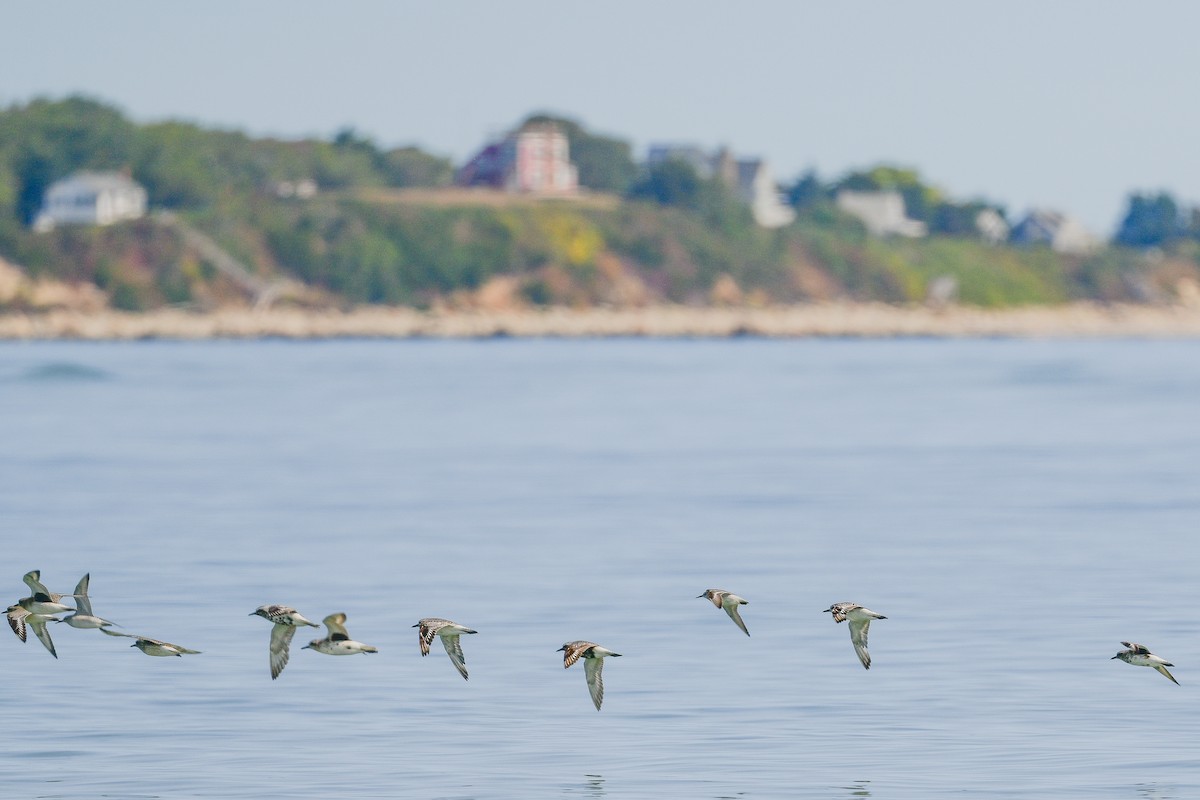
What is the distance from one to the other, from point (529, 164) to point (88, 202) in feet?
148

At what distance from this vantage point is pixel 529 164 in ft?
639

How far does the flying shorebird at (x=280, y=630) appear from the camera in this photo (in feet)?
53.6

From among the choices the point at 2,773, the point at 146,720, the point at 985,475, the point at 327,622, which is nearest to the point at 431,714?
the point at 146,720

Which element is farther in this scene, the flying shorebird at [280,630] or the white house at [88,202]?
the white house at [88,202]

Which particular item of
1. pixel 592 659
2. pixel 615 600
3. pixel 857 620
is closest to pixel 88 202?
pixel 615 600

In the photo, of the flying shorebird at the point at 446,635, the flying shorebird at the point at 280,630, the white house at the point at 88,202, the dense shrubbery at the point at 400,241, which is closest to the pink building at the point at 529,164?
the dense shrubbery at the point at 400,241

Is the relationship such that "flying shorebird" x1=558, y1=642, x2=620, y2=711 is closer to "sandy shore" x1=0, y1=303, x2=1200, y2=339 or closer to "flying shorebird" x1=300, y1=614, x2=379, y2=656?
"flying shorebird" x1=300, y1=614, x2=379, y2=656

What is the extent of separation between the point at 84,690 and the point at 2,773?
3.59 meters

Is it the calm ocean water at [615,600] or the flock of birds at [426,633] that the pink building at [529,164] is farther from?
the flock of birds at [426,633]

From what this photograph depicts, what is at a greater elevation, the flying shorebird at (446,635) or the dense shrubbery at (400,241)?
the dense shrubbery at (400,241)

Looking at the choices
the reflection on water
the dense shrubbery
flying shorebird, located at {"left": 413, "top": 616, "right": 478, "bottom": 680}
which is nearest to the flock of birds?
flying shorebird, located at {"left": 413, "top": 616, "right": 478, "bottom": 680}

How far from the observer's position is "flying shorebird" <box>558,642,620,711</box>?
15.3 metres

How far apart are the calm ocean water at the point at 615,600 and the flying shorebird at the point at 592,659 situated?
1564mm

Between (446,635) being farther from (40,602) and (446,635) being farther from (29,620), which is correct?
(29,620)
